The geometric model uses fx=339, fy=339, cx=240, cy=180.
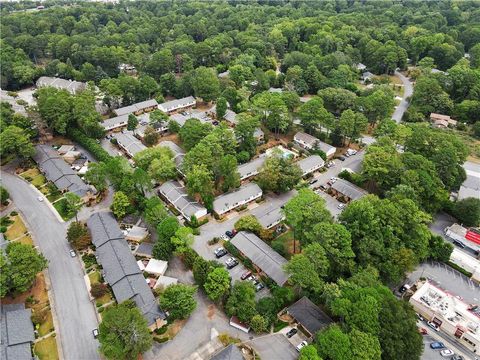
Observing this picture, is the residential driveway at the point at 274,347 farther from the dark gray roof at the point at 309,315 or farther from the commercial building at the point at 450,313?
the commercial building at the point at 450,313

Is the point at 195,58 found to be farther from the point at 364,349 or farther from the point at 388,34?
the point at 364,349

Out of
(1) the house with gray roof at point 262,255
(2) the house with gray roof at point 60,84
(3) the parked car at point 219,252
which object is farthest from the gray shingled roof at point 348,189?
(2) the house with gray roof at point 60,84

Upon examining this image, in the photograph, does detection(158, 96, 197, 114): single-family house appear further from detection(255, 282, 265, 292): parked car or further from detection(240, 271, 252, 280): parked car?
detection(255, 282, 265, 292): parked car

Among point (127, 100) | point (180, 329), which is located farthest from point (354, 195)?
Result: point (127, 100)

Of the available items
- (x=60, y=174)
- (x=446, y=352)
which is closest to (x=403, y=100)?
(x=446, y=352)

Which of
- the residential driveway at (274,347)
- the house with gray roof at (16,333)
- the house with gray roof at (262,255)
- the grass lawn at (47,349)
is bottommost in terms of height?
the grass lawn at (47,349)

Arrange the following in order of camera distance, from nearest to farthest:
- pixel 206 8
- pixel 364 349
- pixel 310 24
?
pixel 364 349
pixel 310 24
pixel 206 8
